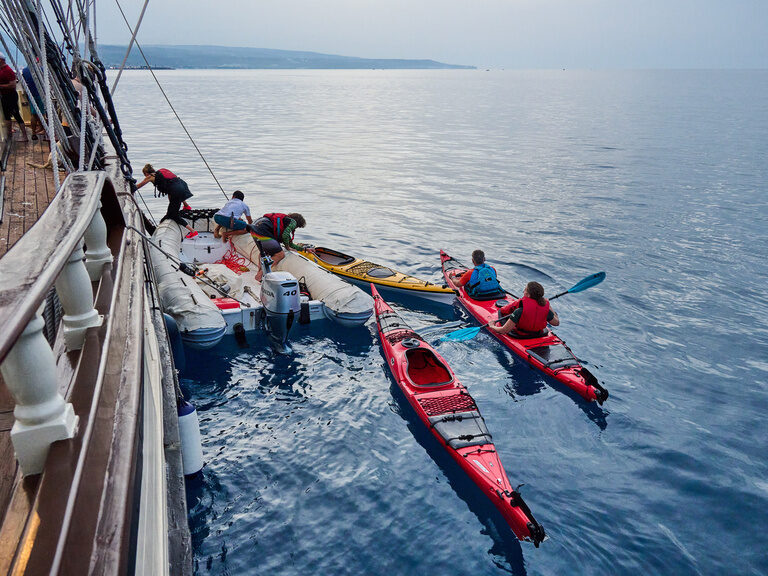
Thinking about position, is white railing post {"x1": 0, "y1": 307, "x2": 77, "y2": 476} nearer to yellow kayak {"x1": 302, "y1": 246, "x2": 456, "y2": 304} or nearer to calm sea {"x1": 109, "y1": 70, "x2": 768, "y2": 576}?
calm sea {"x1": 109, "y1": 70, "x2": 768, "y2": 576}

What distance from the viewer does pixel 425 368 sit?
33.7ft

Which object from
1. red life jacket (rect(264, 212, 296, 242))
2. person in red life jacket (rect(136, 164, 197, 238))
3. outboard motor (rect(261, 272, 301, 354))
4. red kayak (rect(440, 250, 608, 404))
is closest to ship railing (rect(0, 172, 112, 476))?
outboard motor (rect(261, 272, 301, 354))

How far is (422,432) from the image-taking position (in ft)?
28.9

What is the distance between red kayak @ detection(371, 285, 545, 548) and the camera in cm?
669

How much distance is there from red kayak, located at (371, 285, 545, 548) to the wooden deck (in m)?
6.30

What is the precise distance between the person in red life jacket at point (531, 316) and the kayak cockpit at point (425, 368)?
6.56 ft

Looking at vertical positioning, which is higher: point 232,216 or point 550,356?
point 232,216

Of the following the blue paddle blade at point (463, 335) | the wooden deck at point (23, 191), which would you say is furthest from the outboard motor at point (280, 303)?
the wooden deck at point (23, 191)

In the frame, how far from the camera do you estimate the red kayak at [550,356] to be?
31.2 feet

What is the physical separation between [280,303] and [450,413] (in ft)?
13.0

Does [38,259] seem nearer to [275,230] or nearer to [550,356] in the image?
[550,356]

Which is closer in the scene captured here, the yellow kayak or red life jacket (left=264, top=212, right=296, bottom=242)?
red life jacket (left=264, top=212, right=296, bottom=242)

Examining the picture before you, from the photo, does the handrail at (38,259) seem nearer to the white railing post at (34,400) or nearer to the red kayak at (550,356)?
the white railing post at (34,400)

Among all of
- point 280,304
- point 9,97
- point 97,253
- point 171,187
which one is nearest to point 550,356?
point 280,304
